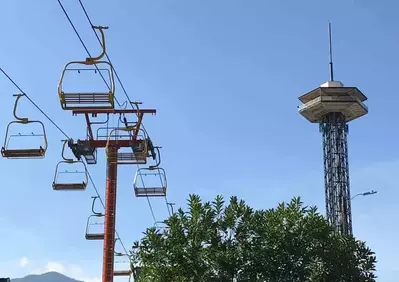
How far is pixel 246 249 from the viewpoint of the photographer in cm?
2039

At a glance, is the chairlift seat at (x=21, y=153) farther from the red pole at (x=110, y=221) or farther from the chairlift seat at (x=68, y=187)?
the red pole at (x=110, y=221)

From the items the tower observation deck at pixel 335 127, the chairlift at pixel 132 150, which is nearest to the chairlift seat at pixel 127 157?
the chairlift at pixel 132 150

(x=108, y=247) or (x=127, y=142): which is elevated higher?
(x=127, y=142)

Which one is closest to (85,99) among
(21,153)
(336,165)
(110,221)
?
(21,153)

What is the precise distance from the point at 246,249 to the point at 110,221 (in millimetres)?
8301

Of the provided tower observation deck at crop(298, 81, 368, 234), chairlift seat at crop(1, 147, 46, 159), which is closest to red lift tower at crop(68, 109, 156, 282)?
chairlift seat at crop(1, 147, 46, 159)

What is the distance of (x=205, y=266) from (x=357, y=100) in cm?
10309

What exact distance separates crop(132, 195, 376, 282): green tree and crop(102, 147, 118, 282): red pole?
16.2ft

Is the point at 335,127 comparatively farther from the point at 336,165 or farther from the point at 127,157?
the point at 127,157

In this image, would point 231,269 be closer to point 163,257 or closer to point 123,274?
point 163,257

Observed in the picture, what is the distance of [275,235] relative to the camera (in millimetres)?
20625

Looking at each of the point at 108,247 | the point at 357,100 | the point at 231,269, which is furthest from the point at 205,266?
the point at 357,100

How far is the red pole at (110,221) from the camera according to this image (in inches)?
1036

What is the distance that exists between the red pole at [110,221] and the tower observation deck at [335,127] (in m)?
93.1
